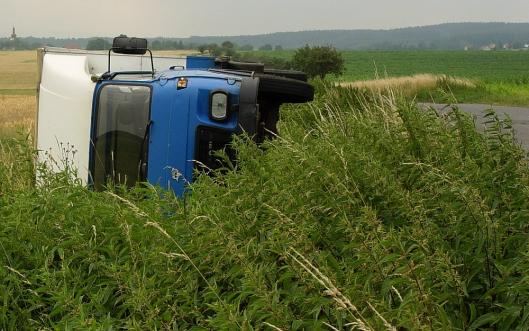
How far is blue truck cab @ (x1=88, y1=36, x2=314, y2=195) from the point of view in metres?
6.29

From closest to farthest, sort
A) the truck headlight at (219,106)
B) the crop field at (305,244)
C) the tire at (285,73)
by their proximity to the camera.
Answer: the crop field at (305,244) < the truck headlight at (219,106) < the tire at (285,73)

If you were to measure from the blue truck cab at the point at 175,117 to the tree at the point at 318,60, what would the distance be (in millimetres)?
38197

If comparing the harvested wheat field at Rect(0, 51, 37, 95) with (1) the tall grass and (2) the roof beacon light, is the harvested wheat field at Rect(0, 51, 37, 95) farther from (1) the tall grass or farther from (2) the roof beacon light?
(1) the tall grass

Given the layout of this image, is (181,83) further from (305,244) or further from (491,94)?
(491,94)

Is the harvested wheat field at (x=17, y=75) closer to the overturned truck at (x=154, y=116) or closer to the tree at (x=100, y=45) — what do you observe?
the tree at (x=100, y=45)

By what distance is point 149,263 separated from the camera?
3.69m

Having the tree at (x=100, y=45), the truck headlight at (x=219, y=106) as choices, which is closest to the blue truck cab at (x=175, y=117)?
the truck headlight at (x=219, y=106)

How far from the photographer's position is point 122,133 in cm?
680

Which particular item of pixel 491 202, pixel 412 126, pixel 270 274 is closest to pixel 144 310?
pixel 270 274

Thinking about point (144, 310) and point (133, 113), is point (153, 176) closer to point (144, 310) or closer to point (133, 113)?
point (133, 113)

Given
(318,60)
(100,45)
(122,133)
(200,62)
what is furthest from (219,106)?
(318,60)

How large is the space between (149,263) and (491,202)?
1834 millimetres

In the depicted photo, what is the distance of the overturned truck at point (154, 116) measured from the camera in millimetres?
6297

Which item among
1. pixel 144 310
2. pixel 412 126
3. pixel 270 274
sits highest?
pixel 412 126
